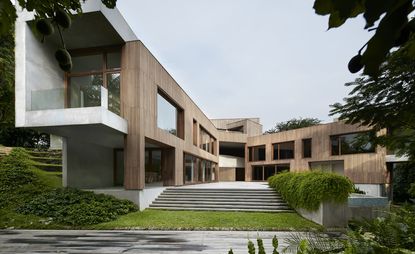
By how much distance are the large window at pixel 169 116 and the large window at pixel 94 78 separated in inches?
117

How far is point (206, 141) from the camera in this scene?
28.3 meters

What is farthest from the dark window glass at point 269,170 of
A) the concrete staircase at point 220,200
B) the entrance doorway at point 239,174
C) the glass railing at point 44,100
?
the glass railing at point 44,100

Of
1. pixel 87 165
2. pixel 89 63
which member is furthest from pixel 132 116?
pixel 87 165

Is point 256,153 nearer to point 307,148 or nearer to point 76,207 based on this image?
point 307,148

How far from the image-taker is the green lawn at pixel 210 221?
32.8ft

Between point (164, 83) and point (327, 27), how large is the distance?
16.1 metres

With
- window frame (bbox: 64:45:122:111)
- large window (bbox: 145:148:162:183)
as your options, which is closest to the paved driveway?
window frame (bbox: 64:45:122:111)

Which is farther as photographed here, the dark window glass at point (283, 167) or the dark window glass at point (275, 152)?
the dark window glass at point (275, 152)

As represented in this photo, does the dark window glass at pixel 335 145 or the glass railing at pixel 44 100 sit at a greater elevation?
the glass railing at pixel 44 100

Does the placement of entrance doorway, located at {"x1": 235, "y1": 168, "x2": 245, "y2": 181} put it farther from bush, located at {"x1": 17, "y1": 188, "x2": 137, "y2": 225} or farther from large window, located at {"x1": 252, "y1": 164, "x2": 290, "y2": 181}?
bush, located at {"x1": 17, "y1": 188, "x2": 137, "y2": 225}

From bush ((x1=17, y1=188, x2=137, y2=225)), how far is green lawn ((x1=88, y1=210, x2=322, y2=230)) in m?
0.43

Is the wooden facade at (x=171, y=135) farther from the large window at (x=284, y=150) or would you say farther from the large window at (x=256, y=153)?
the large window at (x=256, y=153)

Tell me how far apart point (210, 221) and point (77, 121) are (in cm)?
554

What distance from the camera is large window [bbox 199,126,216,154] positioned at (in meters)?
26.1
